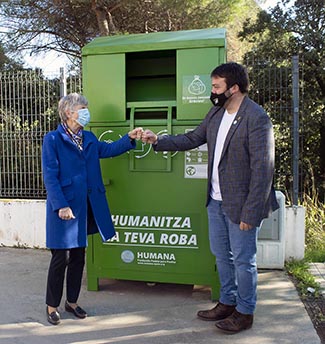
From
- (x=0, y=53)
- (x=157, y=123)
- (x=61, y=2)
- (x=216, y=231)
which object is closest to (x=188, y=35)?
(x=157, y=123)

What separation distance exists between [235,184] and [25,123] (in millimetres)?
3601

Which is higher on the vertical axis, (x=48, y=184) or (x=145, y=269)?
(x=48, y=184)

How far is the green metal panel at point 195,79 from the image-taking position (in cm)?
313

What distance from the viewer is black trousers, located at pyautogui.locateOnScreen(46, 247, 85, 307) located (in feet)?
9.58

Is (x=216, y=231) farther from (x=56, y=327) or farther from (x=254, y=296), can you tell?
(x=56, y=327)

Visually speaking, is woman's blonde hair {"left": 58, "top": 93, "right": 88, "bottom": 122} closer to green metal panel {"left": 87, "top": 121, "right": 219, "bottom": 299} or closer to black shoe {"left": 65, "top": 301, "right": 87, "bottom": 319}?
green metal panel {"left": 87, "top": 121, "right": 219, "bottom": 299}

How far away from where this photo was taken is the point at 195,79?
10.4 feet

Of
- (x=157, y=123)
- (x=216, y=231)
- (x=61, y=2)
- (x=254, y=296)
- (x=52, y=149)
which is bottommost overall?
(x=254, y=296)

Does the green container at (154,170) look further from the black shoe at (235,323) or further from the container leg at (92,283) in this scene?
the black shoe at (235,323)

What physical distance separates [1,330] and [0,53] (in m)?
9.00

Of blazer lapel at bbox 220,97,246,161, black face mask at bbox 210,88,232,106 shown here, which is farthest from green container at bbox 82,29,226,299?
blazer lapel at bbox 220,97,246,161

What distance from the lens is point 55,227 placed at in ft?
9.34

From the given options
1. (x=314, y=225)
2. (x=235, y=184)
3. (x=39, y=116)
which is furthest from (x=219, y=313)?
(x=39, y=116)

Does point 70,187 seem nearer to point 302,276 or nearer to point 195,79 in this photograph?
point 195,79
